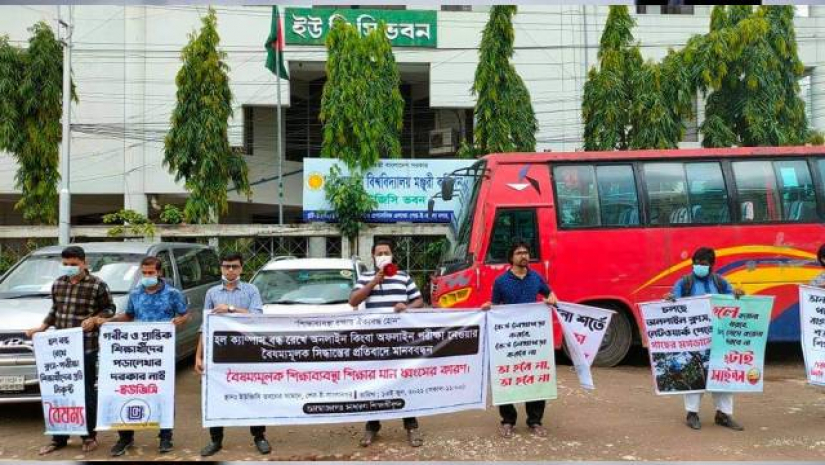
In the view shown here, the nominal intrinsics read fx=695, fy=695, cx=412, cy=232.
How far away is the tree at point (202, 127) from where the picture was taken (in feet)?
50.8

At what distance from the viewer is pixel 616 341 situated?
9594mm

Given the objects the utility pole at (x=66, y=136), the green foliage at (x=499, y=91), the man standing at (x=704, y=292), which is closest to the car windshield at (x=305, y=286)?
the man standing at (x=704, y=292)

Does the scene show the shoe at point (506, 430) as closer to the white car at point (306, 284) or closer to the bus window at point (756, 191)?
the white car at point (306, 284)

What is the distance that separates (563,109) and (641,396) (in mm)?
15990

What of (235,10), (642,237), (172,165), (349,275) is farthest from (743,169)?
(235,10)

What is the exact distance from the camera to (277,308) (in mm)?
8406

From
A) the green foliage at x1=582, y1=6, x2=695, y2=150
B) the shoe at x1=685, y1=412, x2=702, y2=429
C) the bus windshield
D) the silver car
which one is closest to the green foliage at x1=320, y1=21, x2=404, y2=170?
the green foliage at x1=582, y1=6, x2=695, y2=150

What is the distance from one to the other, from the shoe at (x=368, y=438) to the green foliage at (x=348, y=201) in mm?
9494

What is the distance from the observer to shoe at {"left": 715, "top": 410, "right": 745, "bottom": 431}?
6422mm

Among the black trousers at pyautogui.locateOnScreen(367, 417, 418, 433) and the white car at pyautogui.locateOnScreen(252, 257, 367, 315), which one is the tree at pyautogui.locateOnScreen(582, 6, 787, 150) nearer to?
the white car at pyautogui.locateOnScreen(252, 257, 367, 315)

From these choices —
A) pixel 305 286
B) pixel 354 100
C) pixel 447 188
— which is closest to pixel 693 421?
pixel 447 188

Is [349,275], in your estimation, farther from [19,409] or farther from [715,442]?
[715,442]

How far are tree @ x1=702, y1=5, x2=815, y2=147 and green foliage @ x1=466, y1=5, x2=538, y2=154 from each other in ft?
14.5

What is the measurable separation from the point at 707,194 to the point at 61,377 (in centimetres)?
819
